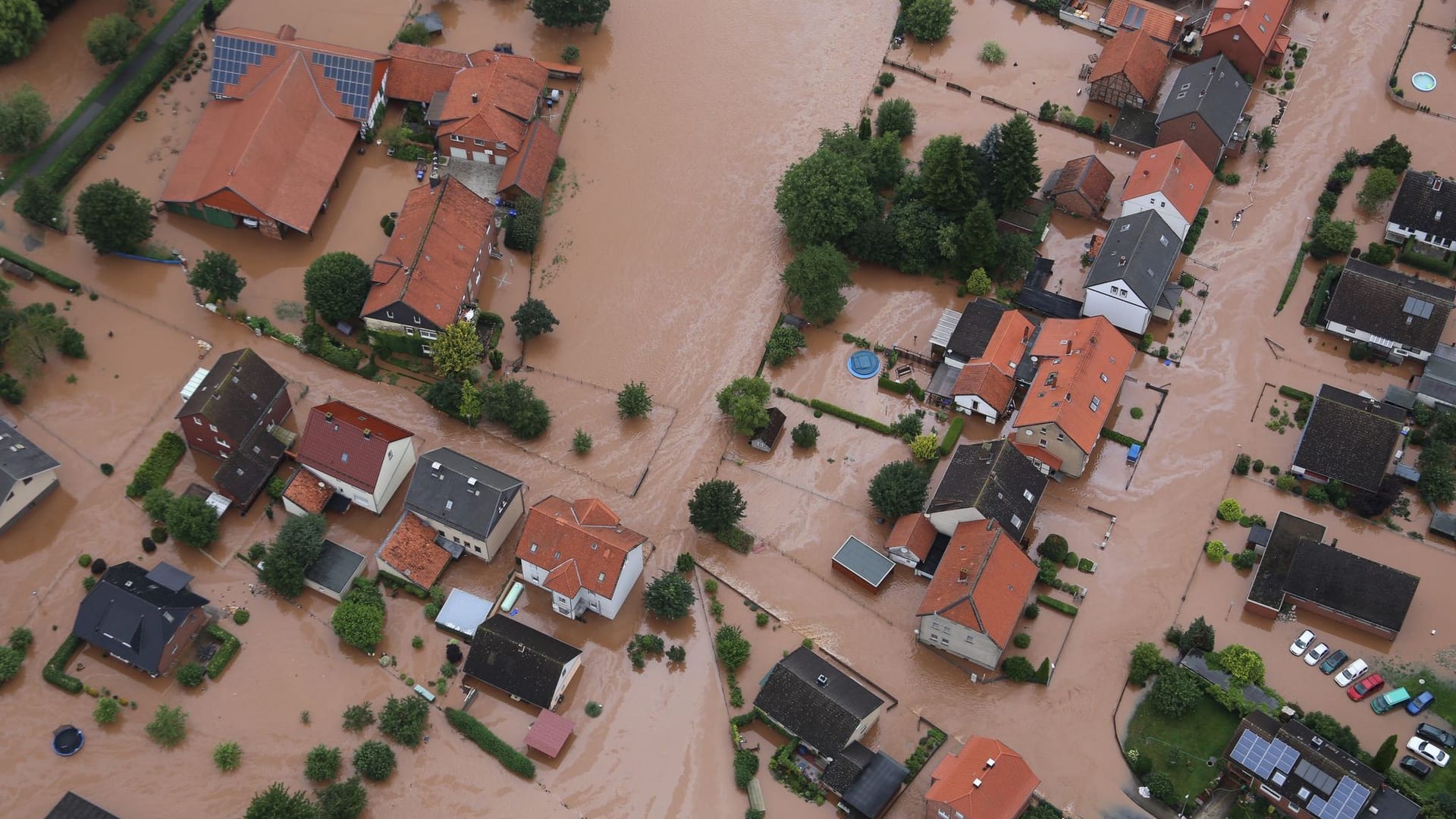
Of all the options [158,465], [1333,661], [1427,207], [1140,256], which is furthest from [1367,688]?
[158,465]

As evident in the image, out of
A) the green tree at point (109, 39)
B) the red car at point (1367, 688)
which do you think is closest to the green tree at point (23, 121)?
the green tree at point (109, 39)

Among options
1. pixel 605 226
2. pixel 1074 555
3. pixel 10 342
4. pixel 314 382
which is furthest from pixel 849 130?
pixel 10 342

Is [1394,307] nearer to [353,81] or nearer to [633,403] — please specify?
[633,403]

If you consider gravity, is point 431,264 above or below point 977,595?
above

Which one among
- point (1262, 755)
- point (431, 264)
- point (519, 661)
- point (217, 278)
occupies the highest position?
point (431, 264)

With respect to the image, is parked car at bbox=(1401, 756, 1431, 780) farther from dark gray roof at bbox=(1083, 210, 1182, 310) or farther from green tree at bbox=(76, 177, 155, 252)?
green tree at bbox=(76, 177, 155, 252)

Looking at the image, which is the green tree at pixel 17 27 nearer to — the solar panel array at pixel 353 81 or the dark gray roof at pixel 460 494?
the solar panel array at pixel 353 81

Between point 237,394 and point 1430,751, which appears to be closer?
point 1430,751
